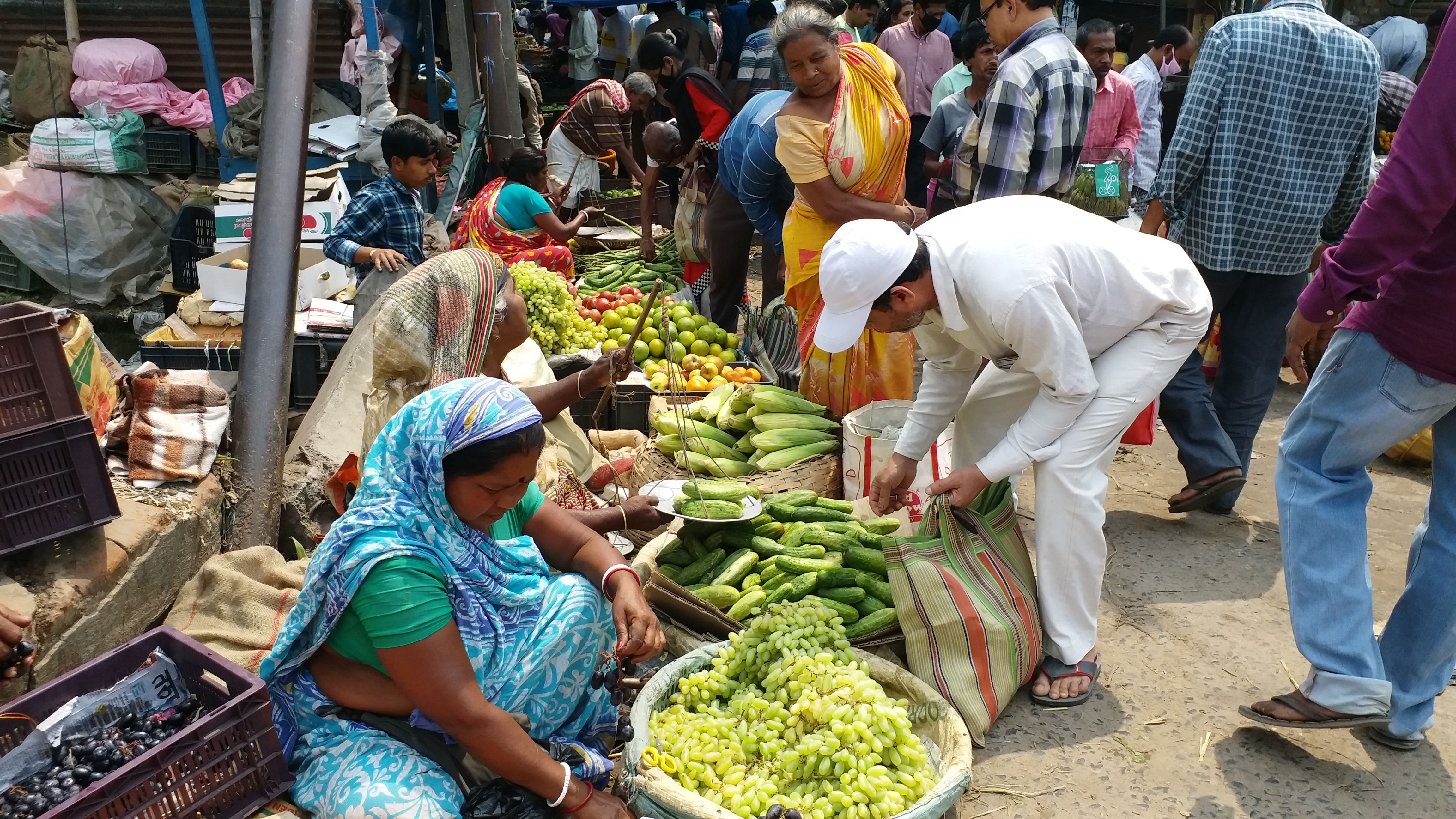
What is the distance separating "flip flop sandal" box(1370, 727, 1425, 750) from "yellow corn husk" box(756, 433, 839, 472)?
209 cm

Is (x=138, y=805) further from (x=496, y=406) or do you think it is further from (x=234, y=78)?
(x=234, y=78)

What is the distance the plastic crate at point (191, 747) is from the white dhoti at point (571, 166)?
23.0 feet

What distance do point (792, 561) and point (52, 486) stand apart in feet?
6.99

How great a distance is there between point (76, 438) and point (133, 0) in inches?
333

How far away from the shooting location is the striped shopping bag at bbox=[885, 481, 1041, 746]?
Answer: 9.84ft

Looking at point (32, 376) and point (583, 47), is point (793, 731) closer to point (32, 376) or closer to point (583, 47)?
point (32, 376)

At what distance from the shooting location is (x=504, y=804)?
233 cm

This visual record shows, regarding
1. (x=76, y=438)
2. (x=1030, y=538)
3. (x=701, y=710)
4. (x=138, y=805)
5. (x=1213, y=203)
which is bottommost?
(x=1030, y=538)

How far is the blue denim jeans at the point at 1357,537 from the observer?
2721mm

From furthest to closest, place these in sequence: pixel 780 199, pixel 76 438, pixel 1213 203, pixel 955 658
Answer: pixel 780 199 → pixel 1213 203 → pixel 955 658 → pixel 76 438

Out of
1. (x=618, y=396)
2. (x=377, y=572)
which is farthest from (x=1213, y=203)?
(x=377, y=572)

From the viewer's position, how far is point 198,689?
2365 millimetres

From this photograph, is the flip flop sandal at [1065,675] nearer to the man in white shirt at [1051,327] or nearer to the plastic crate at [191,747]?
the man in white shirt at [1051,327]

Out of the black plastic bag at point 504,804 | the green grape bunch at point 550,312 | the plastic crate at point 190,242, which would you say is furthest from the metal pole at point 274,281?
the plastic crate at point 190,242
